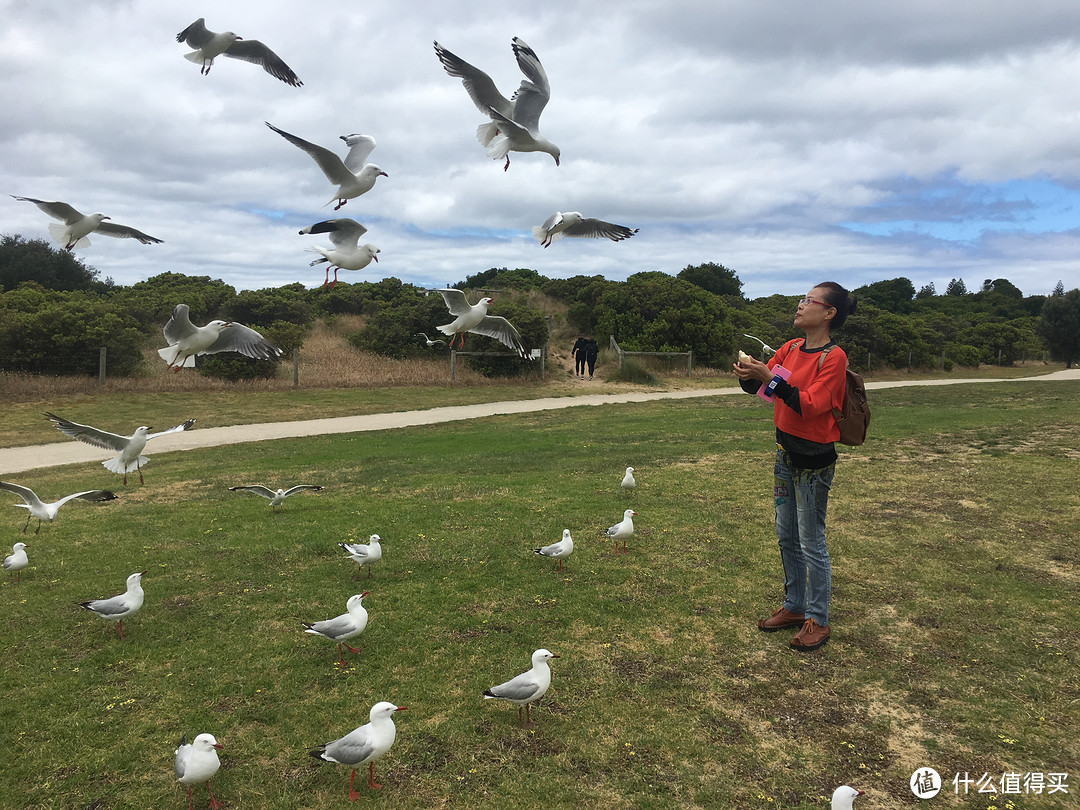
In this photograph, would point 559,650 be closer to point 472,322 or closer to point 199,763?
point 199,763

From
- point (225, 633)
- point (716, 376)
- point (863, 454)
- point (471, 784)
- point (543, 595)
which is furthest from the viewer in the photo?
point (716, 376)

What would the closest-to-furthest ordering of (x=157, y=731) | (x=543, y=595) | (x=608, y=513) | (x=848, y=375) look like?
1. (x=157, y=731)
2. (x=848, y=375)
3. (x=543, y=595)
4. (x=608, y=513)

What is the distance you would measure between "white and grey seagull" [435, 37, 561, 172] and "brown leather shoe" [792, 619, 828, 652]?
3.61 meters

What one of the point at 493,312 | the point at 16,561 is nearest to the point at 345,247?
the point at 16,561

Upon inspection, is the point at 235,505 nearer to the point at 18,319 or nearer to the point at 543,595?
the point at 543,595

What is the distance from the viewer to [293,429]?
55.3 ft

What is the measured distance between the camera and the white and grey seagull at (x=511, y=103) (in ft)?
12.9

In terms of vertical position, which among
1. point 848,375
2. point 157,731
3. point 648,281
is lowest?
point 157,731

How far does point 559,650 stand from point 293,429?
13.7m

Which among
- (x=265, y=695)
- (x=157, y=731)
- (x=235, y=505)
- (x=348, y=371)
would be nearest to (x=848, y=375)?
(x=265, y=695)

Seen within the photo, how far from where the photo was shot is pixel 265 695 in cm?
426

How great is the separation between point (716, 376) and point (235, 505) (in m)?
27.0

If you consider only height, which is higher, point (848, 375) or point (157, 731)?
point (848, 375)

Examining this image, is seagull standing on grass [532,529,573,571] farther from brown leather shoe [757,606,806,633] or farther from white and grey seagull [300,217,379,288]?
white and grey seagull [300,217,379,288]
